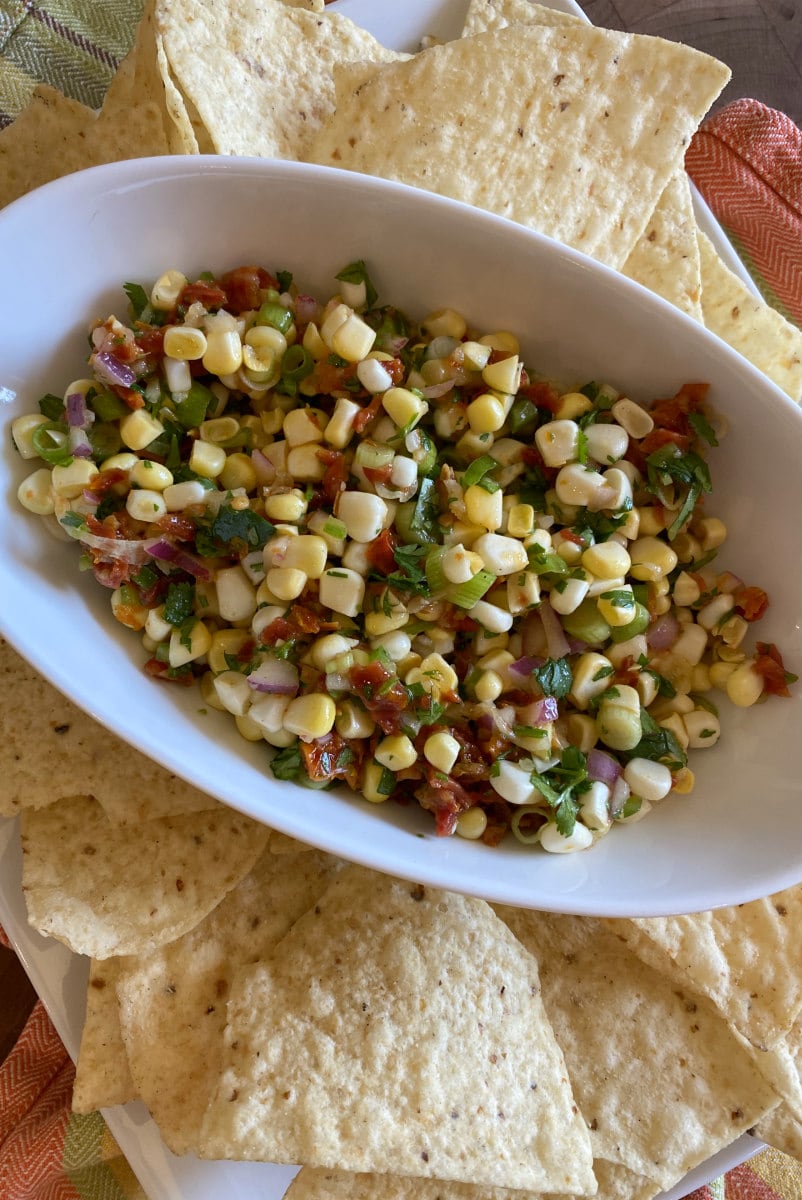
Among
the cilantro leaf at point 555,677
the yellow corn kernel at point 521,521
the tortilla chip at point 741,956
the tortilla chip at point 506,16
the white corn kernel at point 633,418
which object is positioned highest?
the tortilla chip at point 506,16

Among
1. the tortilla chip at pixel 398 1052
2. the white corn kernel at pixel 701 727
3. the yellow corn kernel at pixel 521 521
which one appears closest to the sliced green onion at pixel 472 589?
the yellow corn kernel at pixel 521 521

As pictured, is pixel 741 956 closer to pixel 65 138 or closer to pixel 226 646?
pixel 226 646

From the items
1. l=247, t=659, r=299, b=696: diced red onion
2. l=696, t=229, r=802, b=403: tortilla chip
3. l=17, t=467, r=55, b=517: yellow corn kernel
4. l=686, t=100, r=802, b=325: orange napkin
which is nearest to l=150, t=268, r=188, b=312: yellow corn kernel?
l=17, t=467, r=55, b=517: yellow corn kernel

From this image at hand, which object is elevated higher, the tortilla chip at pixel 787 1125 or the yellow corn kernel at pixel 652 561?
the yellow corn kernel at pixel 652 561

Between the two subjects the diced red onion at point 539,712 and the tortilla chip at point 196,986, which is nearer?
the diced red onion at point 539,712

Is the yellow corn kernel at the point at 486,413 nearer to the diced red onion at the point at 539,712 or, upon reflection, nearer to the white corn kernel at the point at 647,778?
the diced red onion at the point at 539,712

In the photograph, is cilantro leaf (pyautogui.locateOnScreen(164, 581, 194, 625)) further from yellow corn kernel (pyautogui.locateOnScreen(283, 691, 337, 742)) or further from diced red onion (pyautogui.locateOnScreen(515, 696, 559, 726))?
diced red onion (pyautogui.locateOnScreen(515, 696, 559, 726))
